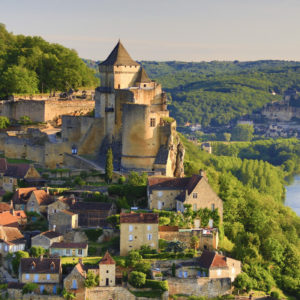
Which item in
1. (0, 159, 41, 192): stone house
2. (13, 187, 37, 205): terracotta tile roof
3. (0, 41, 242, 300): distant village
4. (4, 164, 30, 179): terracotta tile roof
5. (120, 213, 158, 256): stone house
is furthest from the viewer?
(4, 164, 30, 179): terracotta tile roof

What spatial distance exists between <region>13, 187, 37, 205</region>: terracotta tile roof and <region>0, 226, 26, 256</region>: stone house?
3.90 metres

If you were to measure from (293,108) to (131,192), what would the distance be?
147122 mm

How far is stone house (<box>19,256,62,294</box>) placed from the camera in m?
37.4

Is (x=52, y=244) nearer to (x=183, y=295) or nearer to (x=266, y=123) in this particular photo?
(x=183, y=295)

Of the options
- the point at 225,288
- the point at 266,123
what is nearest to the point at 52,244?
the point at 225,288

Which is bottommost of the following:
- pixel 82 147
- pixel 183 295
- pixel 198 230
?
pixel 183 295

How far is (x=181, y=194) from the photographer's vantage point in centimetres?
4394

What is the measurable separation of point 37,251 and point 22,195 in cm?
737

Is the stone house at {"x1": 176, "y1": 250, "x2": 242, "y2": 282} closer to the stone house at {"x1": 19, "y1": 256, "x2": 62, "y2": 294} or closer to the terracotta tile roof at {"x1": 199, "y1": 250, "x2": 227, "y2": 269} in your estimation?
the terracotta tile roof at {"x1": 199, "y1": 250, "x2": 227, "y2": 269}

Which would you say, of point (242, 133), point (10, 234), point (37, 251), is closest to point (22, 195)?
point (10, 234)

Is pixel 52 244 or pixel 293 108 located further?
pixel 293 108

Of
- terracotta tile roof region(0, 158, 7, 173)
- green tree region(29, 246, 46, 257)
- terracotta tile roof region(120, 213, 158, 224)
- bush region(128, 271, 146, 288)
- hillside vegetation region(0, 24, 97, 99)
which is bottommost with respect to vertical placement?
bush region(128, 271, 146, 288)

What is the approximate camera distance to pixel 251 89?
19650 cm

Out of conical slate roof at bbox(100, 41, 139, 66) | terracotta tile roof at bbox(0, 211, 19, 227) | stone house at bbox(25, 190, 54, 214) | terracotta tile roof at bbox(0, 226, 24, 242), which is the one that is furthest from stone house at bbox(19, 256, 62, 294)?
conical slate roof at bbox(100, 41, 139, 66)
